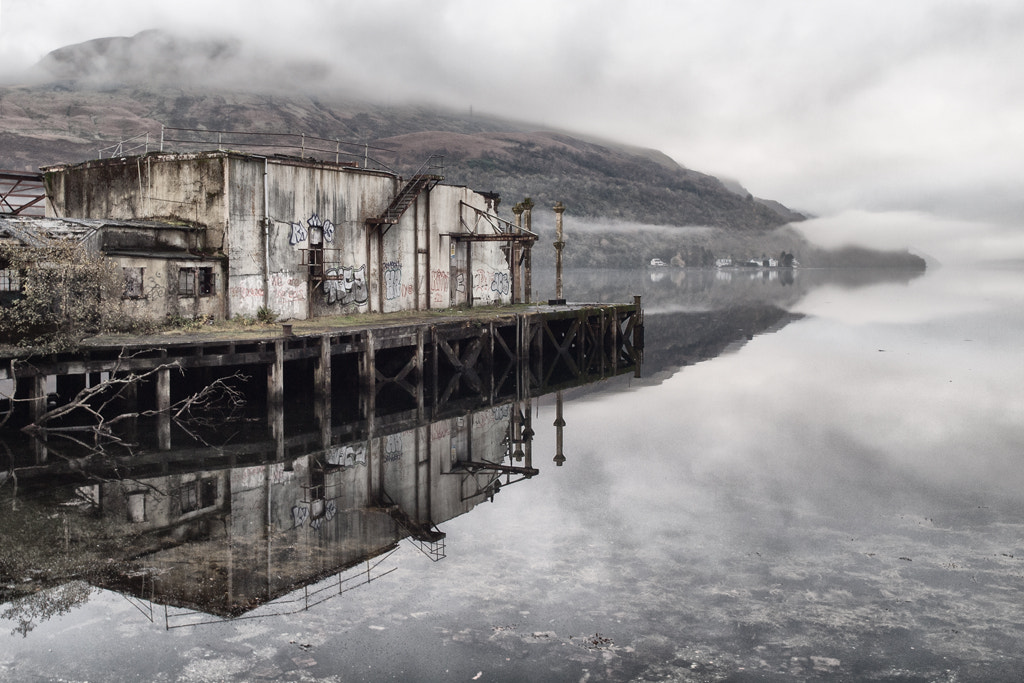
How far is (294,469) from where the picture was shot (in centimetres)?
2073

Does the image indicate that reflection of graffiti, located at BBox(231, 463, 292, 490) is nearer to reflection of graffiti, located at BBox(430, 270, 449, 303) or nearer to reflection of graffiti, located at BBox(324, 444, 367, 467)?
reflection of graffiti, located at BBox(324, 444, 367, 467)

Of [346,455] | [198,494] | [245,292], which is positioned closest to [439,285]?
[245,292]

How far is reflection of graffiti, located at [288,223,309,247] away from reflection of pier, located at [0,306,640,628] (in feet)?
15.5

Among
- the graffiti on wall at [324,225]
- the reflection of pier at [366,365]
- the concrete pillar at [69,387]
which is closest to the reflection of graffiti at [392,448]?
the reflection of pier at [366,365]

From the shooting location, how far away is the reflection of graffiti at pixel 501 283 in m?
45.3

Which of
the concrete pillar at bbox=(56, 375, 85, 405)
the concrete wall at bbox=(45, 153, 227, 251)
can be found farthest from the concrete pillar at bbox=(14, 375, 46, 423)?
the concrete wall at bbox=(45, 153, 227, 251)

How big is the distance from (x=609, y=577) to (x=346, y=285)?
2359 centimetres

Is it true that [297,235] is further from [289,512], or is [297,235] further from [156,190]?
[289,512]

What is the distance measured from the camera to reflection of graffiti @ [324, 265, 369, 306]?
34.8 m

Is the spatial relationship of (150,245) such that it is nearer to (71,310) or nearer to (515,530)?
(71,310)

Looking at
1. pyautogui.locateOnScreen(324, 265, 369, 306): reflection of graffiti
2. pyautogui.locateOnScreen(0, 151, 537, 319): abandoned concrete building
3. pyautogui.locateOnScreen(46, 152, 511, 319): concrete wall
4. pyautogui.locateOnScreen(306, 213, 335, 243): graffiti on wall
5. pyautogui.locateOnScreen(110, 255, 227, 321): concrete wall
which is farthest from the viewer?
pyautogui.locateOnScreen(324, 265, 369, 306): reflection of graffiti

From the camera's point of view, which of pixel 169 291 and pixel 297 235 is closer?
pixel 169 291

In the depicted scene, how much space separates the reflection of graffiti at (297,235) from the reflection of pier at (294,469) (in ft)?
15.5

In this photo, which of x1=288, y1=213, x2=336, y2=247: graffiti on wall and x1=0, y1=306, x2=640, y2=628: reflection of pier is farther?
x1=288, y1=213, x2=336, y2=247: graffiti on wall
